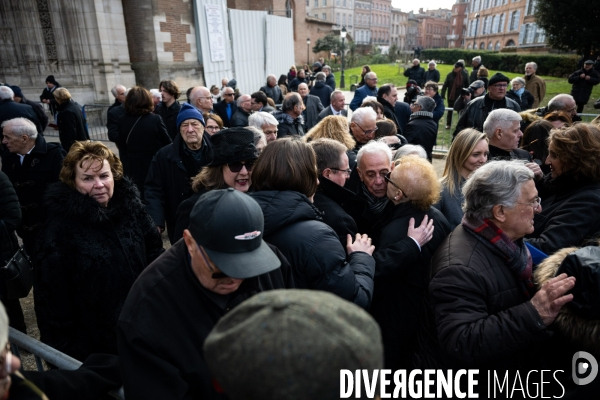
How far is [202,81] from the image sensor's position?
14.4 meters

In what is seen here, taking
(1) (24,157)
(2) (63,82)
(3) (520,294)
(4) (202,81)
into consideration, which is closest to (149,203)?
(1) (24,157)

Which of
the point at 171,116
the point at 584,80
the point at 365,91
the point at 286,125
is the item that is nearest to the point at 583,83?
the point at 584,80

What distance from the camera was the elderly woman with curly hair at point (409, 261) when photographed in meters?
2.34

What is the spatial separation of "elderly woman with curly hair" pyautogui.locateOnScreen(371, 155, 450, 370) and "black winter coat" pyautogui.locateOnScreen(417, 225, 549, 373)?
371mm

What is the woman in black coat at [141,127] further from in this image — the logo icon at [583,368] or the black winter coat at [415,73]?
the black winter coat at [415,73]

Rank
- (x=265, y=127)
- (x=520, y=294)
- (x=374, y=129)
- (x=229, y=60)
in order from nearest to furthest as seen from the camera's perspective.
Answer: (x=520, y=294) → (x=374, y=129) → (x=265, y=127) → (x=229, y=60)

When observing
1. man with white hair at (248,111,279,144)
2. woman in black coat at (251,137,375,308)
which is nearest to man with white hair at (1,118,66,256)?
man with white hair at (248,111,279,144)

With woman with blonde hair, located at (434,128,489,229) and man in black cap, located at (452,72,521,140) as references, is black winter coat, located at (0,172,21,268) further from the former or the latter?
man in black cap, located at (452,72,521,140)

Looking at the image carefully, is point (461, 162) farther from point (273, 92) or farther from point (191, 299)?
point (273, 92)

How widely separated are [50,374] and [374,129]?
12.6 ft

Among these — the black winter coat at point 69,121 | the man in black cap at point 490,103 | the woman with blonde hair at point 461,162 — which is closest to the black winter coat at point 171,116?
the black winter coat at point 69,121

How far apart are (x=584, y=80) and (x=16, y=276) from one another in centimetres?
1395

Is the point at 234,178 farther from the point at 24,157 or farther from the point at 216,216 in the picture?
the point at 24,157

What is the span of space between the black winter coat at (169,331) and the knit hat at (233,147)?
4.78 ft
